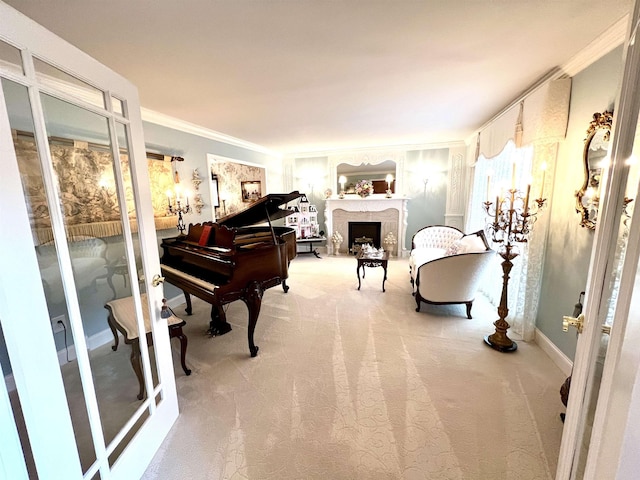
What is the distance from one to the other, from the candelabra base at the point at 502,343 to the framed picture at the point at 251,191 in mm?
5370

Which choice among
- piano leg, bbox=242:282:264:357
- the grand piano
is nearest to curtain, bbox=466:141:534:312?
the grand piano

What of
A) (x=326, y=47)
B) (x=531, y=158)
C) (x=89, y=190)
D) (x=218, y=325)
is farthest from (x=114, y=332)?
(x=531, y=158)

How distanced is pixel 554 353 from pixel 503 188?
4.96 ft

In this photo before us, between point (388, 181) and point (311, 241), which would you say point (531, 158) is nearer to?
point (388, 181)

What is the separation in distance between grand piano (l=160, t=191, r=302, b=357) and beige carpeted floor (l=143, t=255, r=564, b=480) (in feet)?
1.44

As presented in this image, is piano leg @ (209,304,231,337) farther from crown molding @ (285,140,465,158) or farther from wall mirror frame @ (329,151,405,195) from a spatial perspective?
crown molding @ (285,140,465,158)

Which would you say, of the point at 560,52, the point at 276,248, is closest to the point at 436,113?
the point at 560,52

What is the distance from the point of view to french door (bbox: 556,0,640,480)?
578mm

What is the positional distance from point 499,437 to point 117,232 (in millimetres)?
2488

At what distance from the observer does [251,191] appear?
6.58m

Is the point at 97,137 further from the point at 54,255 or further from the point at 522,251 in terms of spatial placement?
the point at 522,251

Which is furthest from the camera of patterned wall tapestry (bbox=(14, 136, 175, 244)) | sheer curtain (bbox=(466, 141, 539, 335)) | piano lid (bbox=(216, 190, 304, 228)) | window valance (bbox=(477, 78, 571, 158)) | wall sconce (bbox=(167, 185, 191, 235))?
wall sconce (bbox=(167, 185, 191, 235))

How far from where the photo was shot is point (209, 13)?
150 centimetres

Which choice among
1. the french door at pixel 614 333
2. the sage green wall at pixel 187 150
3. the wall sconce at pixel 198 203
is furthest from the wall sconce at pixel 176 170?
the french door at pixel 614 333
